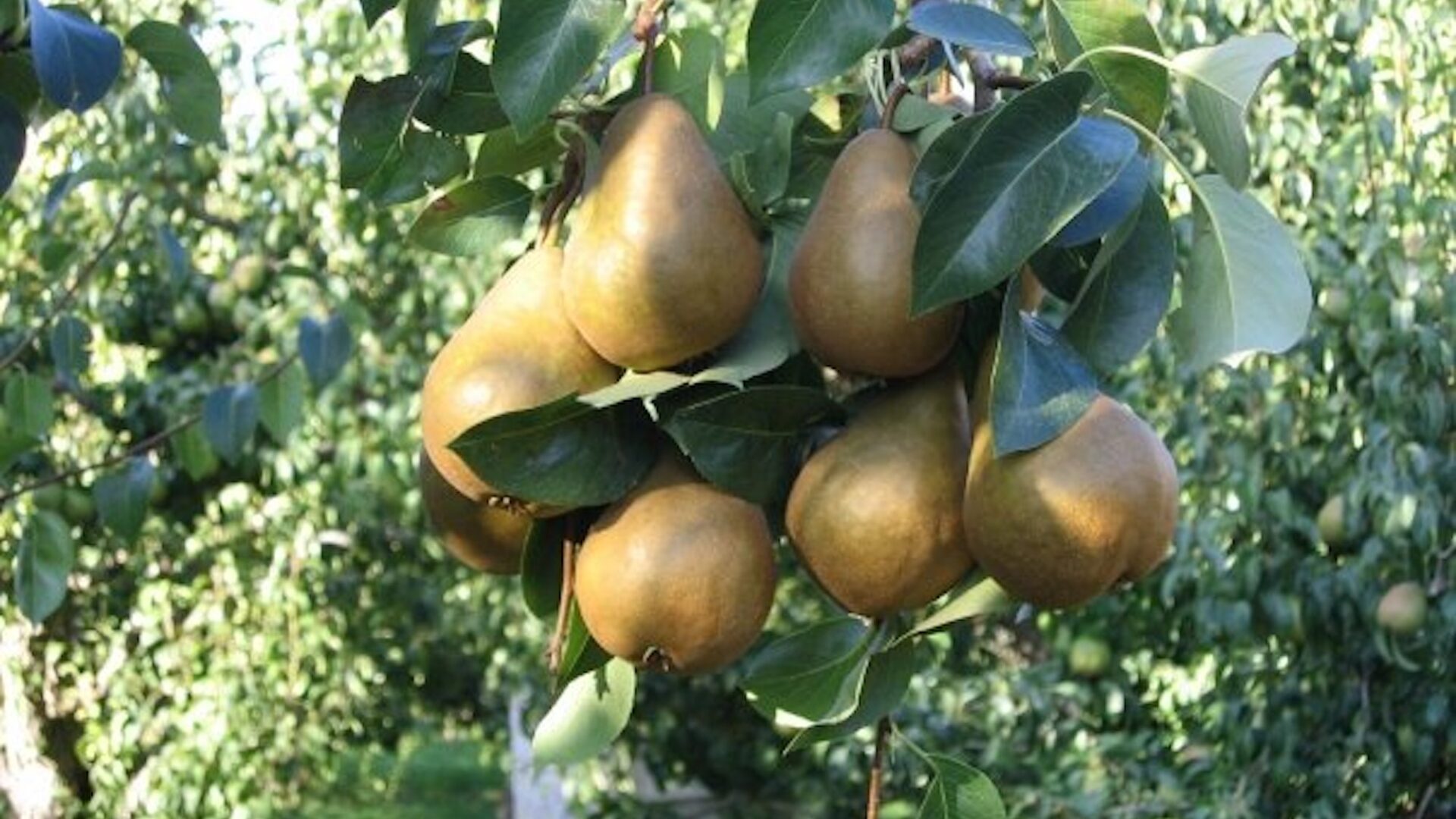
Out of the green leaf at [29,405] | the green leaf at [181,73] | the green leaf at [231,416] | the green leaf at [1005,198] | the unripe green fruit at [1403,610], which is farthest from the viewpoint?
the unripe green fruit at [1403,610]

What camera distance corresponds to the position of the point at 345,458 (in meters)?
3.51

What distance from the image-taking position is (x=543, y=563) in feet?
2.59

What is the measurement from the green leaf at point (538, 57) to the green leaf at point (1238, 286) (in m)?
0.21

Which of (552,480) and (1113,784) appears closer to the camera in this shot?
(552,480)

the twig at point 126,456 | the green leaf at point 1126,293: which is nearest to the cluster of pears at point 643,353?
the green leaf at point 1126,293

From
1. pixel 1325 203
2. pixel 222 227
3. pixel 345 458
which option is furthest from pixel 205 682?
pixel 1325 203

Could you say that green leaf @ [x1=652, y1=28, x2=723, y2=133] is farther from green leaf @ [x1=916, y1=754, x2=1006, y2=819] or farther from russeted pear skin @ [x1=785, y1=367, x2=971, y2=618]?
green leaf @ [x1=916, y1=754, x2=1006, y2=819]

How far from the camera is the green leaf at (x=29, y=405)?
182 cm

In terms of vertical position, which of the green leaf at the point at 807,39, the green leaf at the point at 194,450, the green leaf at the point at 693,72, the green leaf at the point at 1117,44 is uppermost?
the green leaf at the point at 807,39

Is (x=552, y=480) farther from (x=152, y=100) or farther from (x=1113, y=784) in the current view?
(x=152, y=100)

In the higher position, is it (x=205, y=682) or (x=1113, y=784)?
(x=1113, y=784)

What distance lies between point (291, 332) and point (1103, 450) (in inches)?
114

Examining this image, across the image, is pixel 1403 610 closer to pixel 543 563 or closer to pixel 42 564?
pixel 42 564

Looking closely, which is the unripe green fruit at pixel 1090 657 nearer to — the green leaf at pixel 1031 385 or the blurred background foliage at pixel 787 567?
the blurred background foliage at pixel 787 567
